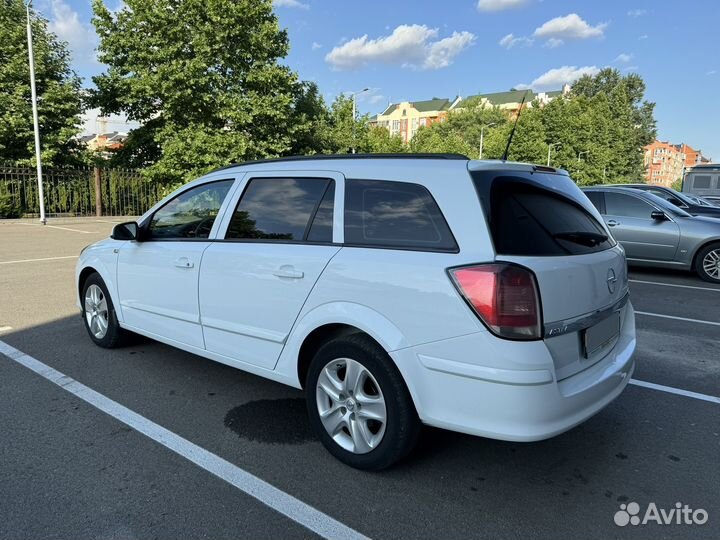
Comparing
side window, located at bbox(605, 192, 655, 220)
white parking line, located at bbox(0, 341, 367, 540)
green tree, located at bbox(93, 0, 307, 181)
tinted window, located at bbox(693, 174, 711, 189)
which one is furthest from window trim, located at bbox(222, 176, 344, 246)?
tinted window, located at bbox(693, 174, 711, 189)

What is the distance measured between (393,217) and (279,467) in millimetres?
1499

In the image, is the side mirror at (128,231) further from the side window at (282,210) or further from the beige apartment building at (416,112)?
the beige apartment building at (416,112)

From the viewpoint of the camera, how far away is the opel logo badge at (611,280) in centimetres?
288

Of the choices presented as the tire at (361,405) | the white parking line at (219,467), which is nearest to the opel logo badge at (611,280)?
the tire at (361,405)

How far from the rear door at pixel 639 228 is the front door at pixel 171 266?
8345 mm

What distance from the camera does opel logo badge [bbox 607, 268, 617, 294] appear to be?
2885 millimetres

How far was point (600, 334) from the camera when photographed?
2.79 m

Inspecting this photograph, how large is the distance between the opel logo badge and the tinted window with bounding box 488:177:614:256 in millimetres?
150

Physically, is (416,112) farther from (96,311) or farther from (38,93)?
(96,311)

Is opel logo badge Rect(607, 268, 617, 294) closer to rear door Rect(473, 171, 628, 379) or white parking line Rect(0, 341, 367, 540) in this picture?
rear door Rect(473, 171, 628, 379)

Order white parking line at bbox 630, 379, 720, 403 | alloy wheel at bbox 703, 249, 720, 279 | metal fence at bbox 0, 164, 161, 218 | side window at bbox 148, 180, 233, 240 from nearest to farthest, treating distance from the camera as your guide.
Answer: side window at bbox 148, 180, 233, 240
white parking line at bbox 630, 379, 720, 403
alloy wheel at bbox 703, 249, 720, 279
metal fence at bbox 0, 164, 161, 218

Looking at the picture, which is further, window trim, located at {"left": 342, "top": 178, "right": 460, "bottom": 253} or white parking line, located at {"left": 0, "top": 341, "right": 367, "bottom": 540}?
window trim, located at {"left": 342, "top": 178, "right": 460, "bottom": 253}

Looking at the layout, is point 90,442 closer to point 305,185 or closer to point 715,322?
point 305,185

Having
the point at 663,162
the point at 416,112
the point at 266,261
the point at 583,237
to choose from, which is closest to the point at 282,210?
the point at 266,261
